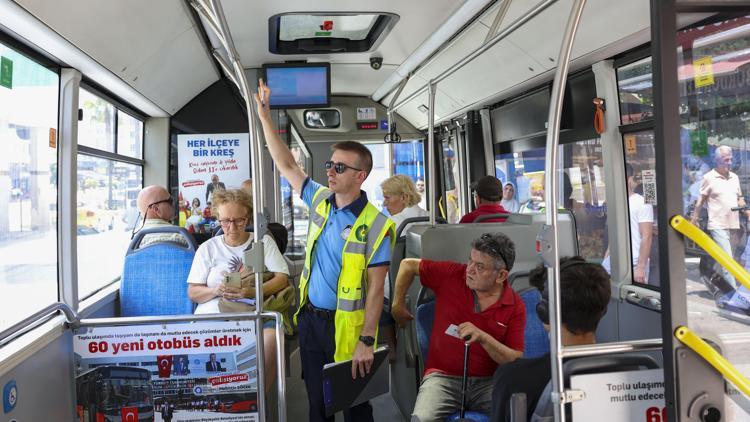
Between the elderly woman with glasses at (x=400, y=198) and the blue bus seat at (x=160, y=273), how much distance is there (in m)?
2.15

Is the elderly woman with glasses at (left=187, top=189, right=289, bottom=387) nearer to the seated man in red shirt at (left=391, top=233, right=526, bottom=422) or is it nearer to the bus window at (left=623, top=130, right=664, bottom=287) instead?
the seated man in red shirt at (left=391, top=233, right=526, bottom=422)

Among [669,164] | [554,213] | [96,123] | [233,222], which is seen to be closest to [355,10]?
[233,222]

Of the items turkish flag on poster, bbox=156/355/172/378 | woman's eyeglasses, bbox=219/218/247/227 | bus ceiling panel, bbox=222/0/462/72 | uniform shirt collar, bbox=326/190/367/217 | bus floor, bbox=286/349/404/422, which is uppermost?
bus ceiling panel, bbox=222/0/462/72

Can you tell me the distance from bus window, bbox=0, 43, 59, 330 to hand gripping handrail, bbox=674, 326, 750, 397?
285 cm

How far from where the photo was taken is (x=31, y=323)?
284cm

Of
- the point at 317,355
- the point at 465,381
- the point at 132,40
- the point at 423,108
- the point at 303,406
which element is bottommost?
the point at 303,406

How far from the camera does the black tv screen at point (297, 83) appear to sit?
5586mm

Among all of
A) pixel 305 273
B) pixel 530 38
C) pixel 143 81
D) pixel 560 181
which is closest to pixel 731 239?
pixel 305 273

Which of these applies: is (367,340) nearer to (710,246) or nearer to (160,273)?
(710,246)

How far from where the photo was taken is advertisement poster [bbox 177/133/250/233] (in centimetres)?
660

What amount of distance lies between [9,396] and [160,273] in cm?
200

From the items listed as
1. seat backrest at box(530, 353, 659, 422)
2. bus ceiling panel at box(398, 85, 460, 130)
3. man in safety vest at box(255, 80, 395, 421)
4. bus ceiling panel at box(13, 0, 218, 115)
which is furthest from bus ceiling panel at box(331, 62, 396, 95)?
seat backrest at box(530, 353, 659, 422)

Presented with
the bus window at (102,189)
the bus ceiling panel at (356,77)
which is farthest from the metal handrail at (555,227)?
the bus ceiling panel at (356,77)

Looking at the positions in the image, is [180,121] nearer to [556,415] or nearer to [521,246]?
[521,246]
